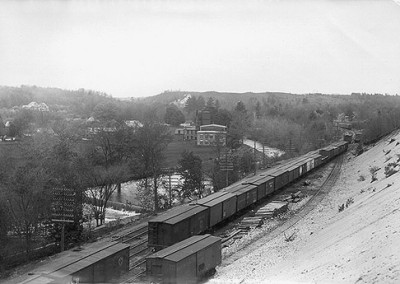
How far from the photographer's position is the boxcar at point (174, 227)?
1673 cm

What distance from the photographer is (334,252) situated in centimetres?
1246

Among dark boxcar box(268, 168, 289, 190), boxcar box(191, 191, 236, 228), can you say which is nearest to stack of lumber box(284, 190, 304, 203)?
dark boxcar box(268, 168, 289, 190)

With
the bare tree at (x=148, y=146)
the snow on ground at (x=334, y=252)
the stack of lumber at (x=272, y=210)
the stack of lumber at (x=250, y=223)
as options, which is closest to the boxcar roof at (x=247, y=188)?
the stack of lumber at (x=272, y=210)

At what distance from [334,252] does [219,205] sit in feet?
30.1

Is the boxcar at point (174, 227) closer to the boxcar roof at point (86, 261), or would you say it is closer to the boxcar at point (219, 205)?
the boxcar at point (219, 205)

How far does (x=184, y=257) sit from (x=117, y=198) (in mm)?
25230

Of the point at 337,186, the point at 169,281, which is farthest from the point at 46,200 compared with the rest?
the point at 337,186

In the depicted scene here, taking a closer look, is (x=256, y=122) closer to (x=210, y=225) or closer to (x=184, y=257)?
(x=210, y=225)

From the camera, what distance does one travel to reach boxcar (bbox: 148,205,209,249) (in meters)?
16.7

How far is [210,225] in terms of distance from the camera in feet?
66.9

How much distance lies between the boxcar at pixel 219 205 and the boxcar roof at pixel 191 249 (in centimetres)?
533

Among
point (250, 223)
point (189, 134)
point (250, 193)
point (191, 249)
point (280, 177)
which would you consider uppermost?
point (189, 134)

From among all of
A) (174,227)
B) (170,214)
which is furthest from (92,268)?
(170,214)

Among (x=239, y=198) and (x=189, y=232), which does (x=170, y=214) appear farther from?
(x=239, y=198)
